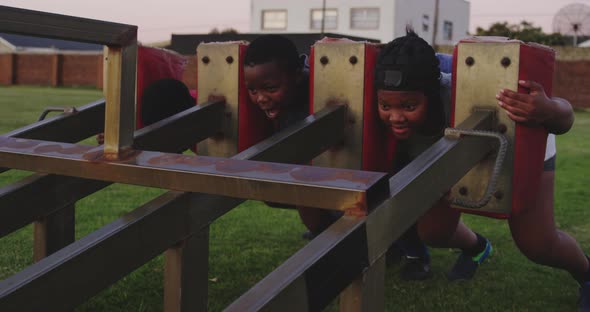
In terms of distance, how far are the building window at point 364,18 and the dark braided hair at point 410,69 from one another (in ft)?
125

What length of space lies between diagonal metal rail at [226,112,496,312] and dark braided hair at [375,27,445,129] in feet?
1.46

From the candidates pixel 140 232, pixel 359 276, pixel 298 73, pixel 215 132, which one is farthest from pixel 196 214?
pixel 298 73

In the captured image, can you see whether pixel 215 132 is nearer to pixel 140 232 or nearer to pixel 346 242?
pixel 140 232

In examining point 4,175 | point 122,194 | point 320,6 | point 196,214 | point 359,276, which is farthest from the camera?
point 320,6

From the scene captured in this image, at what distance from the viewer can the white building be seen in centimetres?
3919

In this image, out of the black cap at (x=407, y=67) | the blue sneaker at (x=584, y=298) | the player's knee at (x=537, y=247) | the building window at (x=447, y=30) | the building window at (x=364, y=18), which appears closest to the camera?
the black cap at (x=407, y=67)

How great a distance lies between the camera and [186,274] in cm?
196

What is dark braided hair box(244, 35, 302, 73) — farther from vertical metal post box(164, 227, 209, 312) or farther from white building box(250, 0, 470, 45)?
white building box(250, 0, 470, 45)

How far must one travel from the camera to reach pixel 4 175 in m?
5.85

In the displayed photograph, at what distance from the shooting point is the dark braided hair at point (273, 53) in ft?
7.92

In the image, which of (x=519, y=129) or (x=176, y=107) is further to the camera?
(x=176, y=107)

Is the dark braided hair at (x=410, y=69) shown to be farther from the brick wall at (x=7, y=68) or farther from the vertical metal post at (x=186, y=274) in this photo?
the brick wall at (x=7, y=68)

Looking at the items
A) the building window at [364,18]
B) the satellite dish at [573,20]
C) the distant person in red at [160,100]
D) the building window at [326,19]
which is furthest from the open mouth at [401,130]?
the building window at [326,19]

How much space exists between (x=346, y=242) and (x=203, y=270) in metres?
0.95
